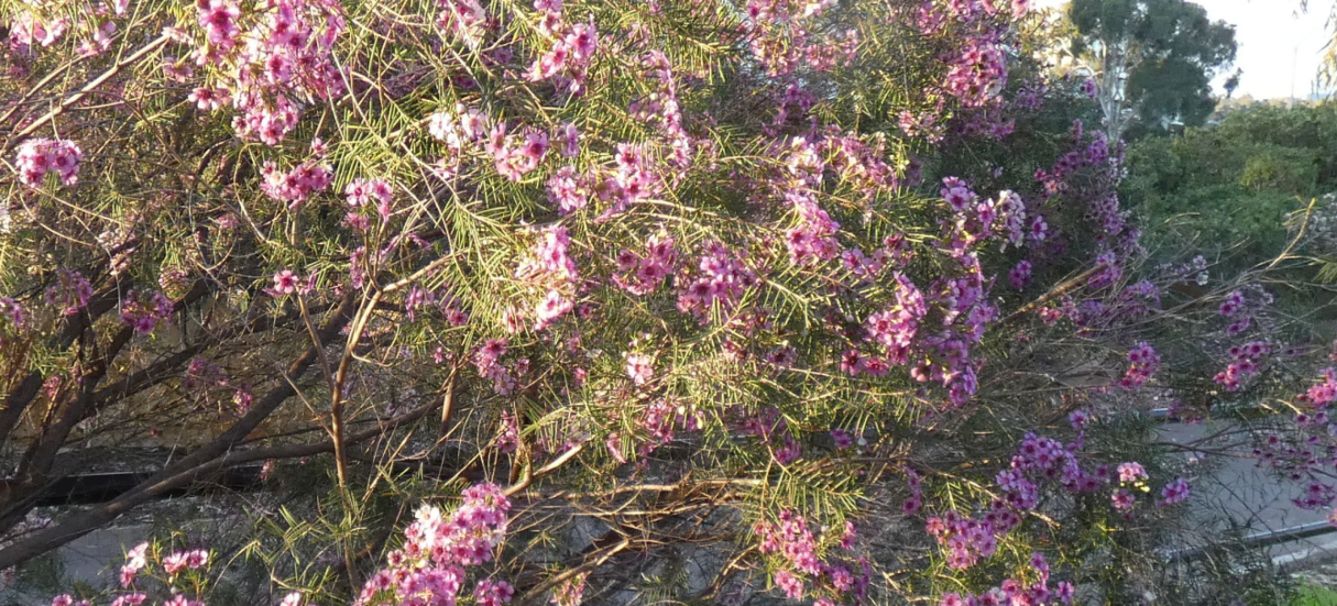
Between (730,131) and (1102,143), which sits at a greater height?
(730,131)

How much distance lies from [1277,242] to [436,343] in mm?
12939

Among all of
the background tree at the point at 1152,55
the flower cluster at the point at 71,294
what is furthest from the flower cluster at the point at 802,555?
the background tree at the point at 1152,55

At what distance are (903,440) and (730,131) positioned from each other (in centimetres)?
106

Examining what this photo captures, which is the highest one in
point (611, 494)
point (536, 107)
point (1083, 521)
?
point (536, 107)

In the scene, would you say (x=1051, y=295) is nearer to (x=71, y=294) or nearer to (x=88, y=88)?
(x=88, y=88)

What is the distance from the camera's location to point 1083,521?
156 inches

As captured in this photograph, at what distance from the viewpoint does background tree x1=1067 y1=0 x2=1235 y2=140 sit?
2697cm

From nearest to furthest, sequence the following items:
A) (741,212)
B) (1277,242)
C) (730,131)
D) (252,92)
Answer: (252,92), (741,212), (730,131), (1277,242)

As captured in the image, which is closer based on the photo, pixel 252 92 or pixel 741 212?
pixel 252 92

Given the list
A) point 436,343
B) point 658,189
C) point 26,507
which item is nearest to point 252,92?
point 658,189

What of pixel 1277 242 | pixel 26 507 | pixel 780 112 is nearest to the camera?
pixel 780 112

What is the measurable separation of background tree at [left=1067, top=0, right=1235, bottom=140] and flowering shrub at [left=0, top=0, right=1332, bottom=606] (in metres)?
24.1

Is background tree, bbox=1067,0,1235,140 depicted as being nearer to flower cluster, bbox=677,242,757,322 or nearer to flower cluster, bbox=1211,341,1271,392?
flower cluster, bbox=1211,341,1271,392

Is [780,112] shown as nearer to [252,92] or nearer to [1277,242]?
[252,92]
